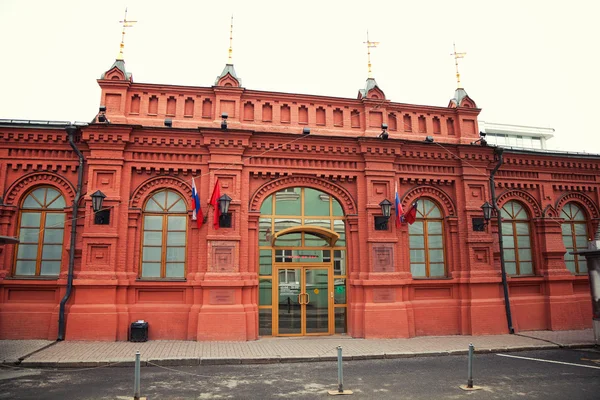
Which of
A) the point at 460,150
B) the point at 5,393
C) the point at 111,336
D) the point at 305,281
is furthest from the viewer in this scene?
the point at 460,150

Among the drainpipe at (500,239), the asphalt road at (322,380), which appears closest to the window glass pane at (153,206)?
the asphalt road at (322,380)

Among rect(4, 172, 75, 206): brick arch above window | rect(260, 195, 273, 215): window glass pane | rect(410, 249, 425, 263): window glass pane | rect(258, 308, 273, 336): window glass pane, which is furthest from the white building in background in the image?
rect(4, 172, 75, 206): brick arch above window

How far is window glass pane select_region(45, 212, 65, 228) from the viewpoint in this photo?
13023 mm

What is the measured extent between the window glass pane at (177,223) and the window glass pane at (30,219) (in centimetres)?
387

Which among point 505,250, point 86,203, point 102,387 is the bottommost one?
point 102,387

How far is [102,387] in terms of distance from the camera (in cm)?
809

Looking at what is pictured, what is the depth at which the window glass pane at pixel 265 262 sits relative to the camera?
1343 centimetres

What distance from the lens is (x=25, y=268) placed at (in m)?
12.8

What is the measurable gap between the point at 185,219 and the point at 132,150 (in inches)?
102

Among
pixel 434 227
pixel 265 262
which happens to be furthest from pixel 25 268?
pixel 434 227

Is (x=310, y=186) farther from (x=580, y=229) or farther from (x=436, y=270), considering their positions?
(x=580, y=229)

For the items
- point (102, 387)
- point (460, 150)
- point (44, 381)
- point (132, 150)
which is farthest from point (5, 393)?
point (460, 150)

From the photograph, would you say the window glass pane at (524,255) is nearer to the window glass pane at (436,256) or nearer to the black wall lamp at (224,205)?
the window glass pane at (436,256)

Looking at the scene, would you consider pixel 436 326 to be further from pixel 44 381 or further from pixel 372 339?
pixel 44 381
